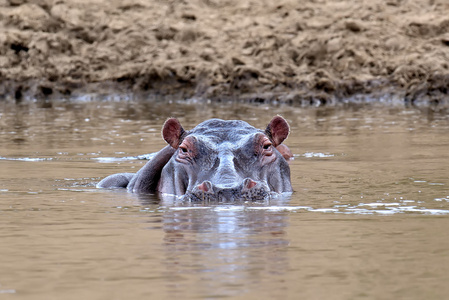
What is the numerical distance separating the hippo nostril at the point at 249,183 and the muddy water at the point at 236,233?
18 centimetres

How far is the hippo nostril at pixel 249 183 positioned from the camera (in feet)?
24.8

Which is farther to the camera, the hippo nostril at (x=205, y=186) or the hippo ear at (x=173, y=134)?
the hippo ear at (x=173, y=134)

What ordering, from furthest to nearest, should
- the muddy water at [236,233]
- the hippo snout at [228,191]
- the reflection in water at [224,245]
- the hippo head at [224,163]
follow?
the hippo head at [224,163]
the hippo snout at [228,191]
the reflection in water at [224,245]
the muddy water at [236,233]

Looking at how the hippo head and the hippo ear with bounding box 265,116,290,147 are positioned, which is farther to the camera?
the hippo ear with bounding box 265,116,290,147

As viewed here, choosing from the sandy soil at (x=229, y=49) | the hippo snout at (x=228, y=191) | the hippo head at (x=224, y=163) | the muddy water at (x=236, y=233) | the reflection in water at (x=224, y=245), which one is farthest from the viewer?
the sandy soil at (x=229, y=49)

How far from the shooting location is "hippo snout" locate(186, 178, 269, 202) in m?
7.48

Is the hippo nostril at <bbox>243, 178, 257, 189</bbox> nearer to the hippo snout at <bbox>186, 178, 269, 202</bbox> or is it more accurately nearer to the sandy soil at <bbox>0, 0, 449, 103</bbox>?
the hippo snout at <bbox>186, 178, 269, 202</bbox>

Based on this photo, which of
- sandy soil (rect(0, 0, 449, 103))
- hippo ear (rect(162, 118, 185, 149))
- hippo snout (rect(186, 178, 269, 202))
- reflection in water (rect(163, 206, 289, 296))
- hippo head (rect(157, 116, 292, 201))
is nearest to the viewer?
reflection in water (rect(163, 206, 289, 296))

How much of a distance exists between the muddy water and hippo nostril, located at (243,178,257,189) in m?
0.18

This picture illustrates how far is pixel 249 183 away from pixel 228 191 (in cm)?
18

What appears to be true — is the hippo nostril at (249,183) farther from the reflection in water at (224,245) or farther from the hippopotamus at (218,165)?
the reflection in water at (224,245)

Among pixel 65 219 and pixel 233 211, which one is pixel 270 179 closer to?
pixel 233 211

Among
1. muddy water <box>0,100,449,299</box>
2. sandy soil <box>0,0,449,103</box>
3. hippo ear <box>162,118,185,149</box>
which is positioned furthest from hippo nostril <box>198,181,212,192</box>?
sandy soil <box>0,0,449,103</box>

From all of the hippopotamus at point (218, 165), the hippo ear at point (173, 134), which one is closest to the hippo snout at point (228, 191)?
the hippopotamus at point (218, 165)
